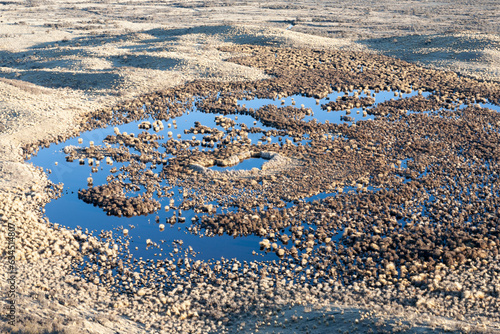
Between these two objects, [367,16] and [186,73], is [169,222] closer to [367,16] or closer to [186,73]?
[186,73]

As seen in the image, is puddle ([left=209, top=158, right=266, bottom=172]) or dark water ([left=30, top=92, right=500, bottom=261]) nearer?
dark water ([left=30, top=92, right=500, bottom=261])

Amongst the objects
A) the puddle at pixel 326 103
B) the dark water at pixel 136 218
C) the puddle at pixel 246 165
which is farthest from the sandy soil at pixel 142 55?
the puddle at pixel 246 165

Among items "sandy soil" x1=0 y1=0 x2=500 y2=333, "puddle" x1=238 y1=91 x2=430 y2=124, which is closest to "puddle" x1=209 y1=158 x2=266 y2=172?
"puddle" x1=238 y1=91 x2=430 y2=124

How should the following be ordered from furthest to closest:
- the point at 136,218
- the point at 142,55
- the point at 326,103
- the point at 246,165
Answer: the point at 142,55 → the point at 326,103 → the point at 246,165 → the point at 136,218

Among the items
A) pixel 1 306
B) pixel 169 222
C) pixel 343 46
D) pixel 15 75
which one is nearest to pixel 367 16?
pixel 343 46

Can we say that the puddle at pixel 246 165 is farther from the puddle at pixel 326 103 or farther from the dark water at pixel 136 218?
the puddle at pixel 326 103

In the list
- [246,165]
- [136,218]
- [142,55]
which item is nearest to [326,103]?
[246,165]

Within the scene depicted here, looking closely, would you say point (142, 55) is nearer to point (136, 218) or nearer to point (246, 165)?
point (246, 165)

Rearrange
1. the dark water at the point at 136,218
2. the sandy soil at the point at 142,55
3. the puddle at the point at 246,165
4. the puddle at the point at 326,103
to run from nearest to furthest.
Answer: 1. the sandy soil at the point at 142,55
2. the dark water at the point at 136,218
3. the puddle at the point at 246,165
4. the puddle at the point at 326,103

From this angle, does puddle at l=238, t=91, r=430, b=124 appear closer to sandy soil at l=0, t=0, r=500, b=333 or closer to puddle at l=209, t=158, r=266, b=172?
sandy soil at l=0, t=0, r=500, b=333
